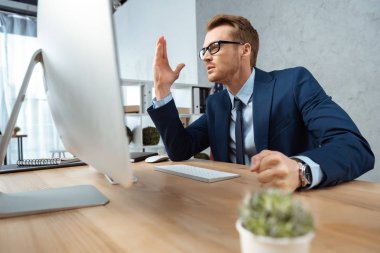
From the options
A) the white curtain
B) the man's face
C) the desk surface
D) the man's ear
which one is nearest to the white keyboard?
the desk surface

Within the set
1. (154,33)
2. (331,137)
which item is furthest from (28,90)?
(331,137)

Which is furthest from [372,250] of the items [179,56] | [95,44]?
[179,56]

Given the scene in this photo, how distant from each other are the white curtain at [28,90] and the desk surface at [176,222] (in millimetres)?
4391

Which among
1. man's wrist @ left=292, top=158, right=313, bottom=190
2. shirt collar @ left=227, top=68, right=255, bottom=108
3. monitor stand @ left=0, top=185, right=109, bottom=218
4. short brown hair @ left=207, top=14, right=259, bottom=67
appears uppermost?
short brown hair @ left=207, top=14, right=259, bottom=67

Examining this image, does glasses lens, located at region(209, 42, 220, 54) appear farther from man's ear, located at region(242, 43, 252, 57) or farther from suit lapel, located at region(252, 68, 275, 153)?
suit lapel, located at region(252, 68, 275, 153)

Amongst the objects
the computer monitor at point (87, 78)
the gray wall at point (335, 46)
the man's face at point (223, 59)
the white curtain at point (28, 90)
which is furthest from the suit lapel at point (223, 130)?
the white curtain at point (28, 90)

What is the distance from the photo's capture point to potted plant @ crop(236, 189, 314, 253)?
0.21 m

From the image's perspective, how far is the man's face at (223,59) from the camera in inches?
55.7

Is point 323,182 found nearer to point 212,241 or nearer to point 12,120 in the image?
point 212,241

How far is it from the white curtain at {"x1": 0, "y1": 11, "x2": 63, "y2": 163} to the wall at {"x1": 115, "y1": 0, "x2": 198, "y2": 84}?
1466 millimetres

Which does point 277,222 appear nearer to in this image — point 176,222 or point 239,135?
point 176,222

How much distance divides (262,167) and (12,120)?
553 mm

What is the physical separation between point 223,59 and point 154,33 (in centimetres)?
324

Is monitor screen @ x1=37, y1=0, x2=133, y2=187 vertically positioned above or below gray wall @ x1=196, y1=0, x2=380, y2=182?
below
